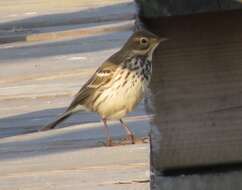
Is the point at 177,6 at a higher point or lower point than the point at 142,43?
higher

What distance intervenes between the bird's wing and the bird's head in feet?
0.45

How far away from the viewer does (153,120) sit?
470 centimetres

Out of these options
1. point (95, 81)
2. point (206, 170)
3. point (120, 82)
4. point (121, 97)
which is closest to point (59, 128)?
point (95, 81)

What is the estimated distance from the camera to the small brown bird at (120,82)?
17.0ft

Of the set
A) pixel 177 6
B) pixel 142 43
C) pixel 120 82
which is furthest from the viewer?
pixel 120 82

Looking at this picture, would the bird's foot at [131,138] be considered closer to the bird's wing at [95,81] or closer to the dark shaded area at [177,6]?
the dark shaded area at [177,6]

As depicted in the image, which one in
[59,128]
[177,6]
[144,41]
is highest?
[177,6]

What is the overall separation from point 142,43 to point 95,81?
1.11 feet

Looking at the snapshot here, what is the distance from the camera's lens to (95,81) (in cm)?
538

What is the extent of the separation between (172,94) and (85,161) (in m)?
0.68

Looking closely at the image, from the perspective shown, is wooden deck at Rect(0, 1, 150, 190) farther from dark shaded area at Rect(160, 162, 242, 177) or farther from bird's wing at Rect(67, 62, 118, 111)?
dark shaded area at Rect(160, 162, 242, 177)

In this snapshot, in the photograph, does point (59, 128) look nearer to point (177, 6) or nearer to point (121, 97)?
point (121, 97)

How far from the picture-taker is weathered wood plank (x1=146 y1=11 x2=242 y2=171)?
4.68 metres

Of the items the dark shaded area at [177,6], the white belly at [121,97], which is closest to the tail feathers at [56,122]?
the white belly at [121,97]
